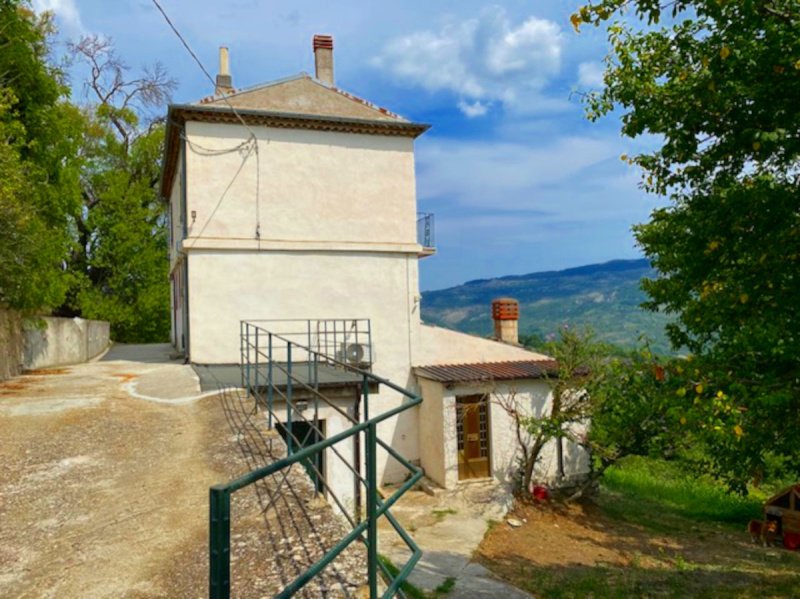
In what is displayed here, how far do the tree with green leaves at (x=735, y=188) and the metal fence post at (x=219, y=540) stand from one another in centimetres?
550

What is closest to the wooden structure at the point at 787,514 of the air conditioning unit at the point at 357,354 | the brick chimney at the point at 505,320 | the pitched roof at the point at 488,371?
the pitched roof at the point at 488,371

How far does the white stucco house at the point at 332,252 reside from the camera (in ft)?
45.8

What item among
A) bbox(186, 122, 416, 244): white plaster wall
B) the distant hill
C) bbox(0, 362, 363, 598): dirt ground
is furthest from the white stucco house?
the distant hill

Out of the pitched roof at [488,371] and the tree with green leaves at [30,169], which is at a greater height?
the tree with green leaves at [30,169]

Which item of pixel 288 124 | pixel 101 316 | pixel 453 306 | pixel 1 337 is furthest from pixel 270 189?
pixel 453 306

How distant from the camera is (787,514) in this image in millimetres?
13438

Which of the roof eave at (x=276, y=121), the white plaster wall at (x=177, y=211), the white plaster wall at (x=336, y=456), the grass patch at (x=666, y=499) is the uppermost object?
the roof eave at (x=276, y=121)

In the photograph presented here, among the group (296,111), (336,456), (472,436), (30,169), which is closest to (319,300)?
(336,456)

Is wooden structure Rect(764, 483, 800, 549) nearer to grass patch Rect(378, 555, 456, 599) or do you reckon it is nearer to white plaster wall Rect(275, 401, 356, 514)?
grass patch Rect(378, 555, 456, 599)

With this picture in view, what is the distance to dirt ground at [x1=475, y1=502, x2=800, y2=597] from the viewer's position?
31.2 feet

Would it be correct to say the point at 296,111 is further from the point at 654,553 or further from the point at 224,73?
the point at 654,553

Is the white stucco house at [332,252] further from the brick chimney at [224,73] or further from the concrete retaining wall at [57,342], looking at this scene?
the concrete retaining wall at [57,342]

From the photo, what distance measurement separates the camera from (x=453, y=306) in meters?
89.4

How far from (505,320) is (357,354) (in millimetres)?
6590
